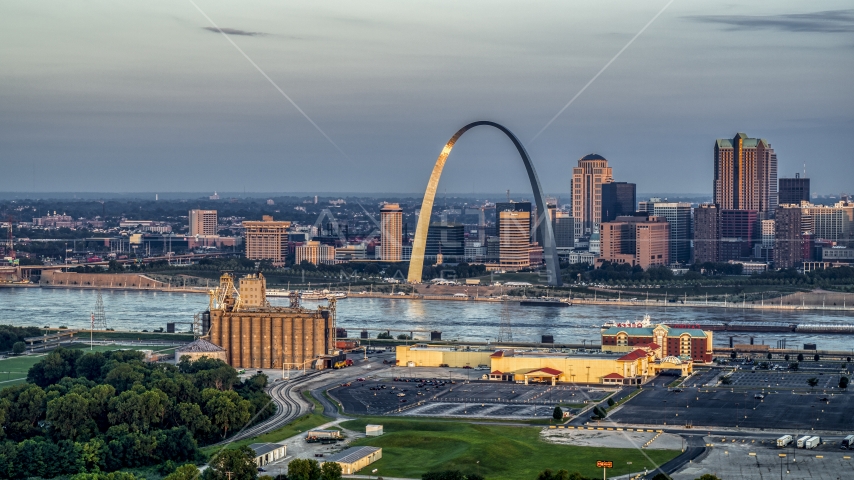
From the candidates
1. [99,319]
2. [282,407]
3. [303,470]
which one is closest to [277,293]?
[99,319]

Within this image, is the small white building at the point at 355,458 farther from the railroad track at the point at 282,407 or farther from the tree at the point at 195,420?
the tree at the point at 195,420

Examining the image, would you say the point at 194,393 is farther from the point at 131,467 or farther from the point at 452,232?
the point at 452,232

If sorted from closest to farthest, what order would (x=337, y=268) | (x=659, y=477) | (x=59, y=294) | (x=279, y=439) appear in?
(x=659, y=477)
(x=279, y=439)
(x=59, y=294)
(x=337, y=268)

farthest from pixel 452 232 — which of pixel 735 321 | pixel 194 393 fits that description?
pixel 194 393

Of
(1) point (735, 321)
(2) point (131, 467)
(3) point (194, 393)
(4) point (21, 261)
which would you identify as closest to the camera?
(2) point (131, 467)

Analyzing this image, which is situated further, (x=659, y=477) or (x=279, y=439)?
(x=279, y=439)

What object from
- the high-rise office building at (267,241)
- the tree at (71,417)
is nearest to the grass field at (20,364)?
the tree at (71,417)

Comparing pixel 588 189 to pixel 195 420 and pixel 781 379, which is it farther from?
pixel 195 420
